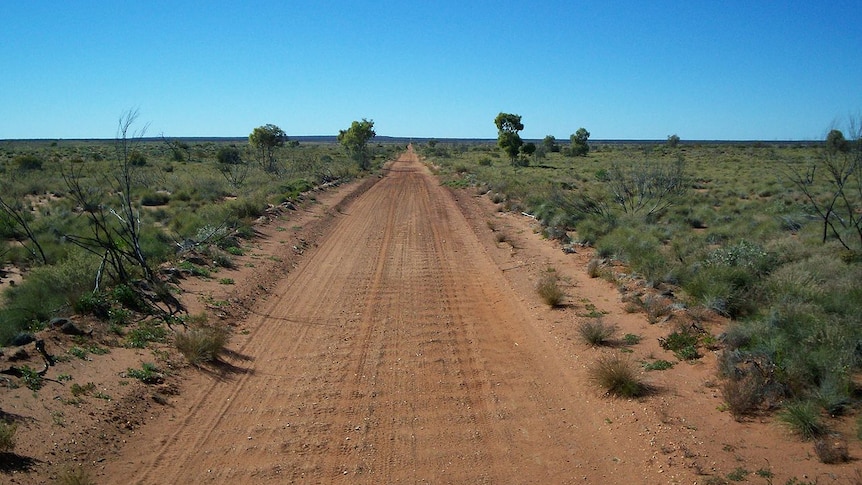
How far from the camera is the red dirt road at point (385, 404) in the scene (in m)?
5.50

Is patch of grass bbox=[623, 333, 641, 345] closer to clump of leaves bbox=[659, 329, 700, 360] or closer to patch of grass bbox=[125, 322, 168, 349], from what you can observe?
clump of leaves bbox=[659, 329, 700, 360]

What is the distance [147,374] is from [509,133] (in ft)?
188

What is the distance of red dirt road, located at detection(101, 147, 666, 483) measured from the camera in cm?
550

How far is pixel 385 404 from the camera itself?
6.80 metres

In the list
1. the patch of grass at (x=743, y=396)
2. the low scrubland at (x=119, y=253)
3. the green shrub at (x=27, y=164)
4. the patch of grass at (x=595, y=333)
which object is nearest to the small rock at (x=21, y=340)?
the low scrubland at (x=119, y=253)

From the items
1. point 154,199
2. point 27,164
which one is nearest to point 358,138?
point 27,164

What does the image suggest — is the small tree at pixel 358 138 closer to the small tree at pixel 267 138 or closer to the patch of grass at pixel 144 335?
the small tree at pixel 267 138

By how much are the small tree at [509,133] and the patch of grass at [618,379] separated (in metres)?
55.0

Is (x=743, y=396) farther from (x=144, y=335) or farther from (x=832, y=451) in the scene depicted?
(x=144, y=335)

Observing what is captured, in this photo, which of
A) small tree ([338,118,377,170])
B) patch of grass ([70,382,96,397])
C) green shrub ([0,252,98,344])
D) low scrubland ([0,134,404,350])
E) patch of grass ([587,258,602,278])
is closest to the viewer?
patch of grass ([70,382,96,397])

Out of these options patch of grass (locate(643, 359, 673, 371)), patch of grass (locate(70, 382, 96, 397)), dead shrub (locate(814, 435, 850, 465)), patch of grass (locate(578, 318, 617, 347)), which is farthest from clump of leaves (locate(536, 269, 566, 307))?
patch of grass (locate(70, 382, 96, 397))

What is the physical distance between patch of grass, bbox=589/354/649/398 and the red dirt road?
27 cm

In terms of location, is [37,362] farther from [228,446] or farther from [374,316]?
[374,316]

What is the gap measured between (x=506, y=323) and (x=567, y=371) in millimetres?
2175
